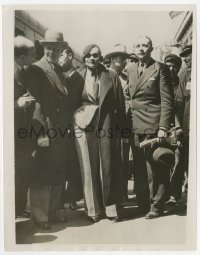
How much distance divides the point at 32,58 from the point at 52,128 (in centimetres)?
19

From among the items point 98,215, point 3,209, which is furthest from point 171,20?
point 3,209

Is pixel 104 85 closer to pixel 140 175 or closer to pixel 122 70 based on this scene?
pixel 122 70

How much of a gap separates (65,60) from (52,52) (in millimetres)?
40

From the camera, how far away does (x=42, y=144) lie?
3.73 feet

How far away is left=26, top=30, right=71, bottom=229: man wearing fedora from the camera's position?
113 cm

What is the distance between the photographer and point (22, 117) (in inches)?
44.7

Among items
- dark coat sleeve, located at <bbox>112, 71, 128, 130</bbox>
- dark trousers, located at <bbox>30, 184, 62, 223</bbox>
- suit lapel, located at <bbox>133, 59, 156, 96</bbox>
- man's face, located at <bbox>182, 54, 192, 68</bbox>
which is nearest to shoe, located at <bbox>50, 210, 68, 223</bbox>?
dark trousers, located at <bbox>30, 184, 62, 223</bbox>

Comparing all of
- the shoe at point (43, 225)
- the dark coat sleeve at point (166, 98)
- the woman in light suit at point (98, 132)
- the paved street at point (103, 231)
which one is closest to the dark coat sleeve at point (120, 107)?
the woman in light suit at point (98, 132)

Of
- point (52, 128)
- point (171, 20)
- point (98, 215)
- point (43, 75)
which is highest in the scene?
point (171, 20)

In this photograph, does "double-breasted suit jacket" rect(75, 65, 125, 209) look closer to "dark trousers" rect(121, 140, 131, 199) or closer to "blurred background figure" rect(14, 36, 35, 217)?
"dark trousers" rect(121, 140, 131, 199)

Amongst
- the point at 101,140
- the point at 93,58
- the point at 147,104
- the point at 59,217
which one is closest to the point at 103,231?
the point at 59,217

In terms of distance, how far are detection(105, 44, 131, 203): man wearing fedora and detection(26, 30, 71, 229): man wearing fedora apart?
0.13 meters

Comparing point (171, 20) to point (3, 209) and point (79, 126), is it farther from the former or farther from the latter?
point (3, 209)

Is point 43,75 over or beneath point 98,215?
over
